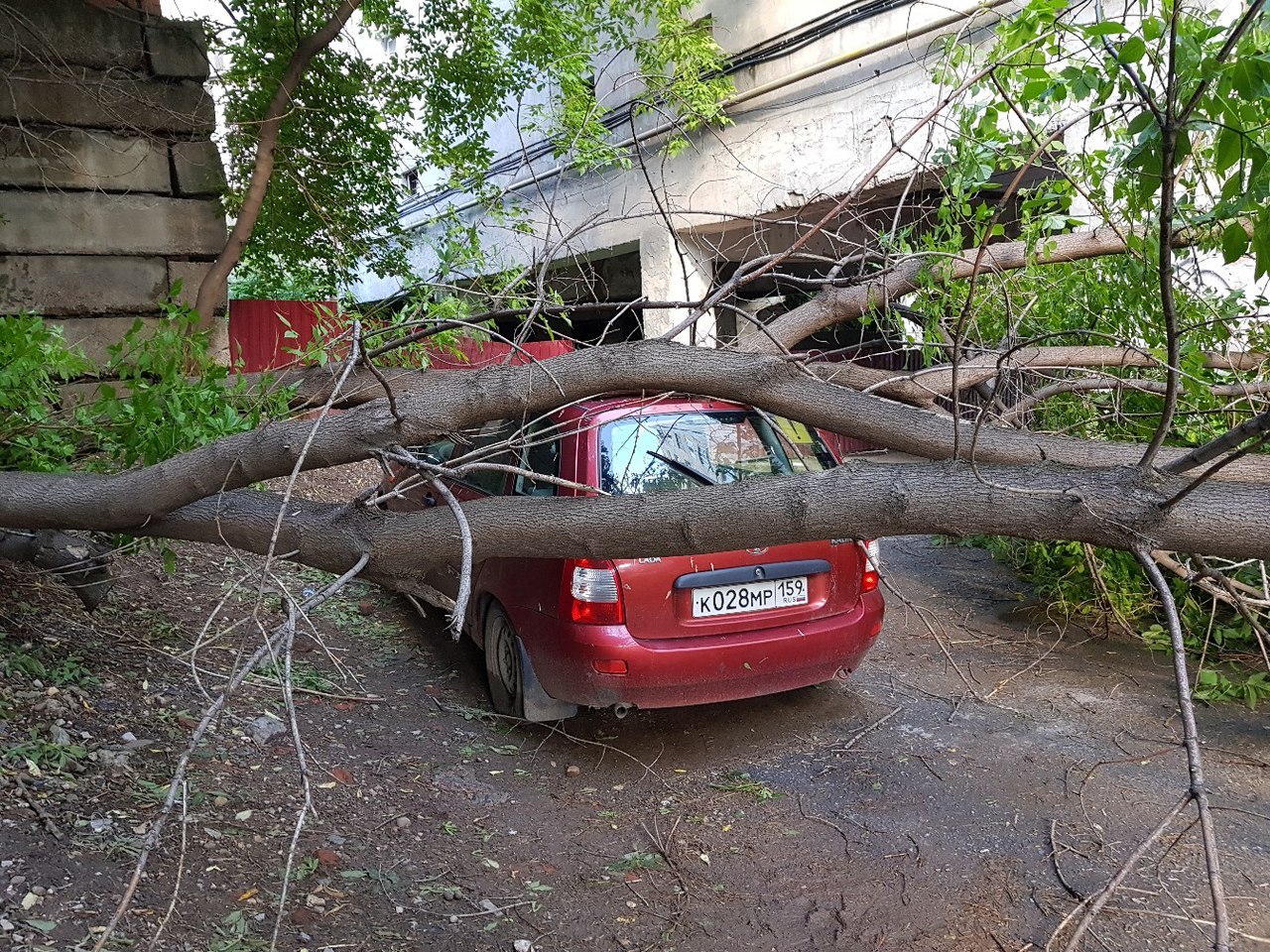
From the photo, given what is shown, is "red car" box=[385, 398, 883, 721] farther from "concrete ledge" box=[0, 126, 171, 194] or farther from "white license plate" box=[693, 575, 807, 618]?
"concrete ledge" box=[0, 126, 171, 194]

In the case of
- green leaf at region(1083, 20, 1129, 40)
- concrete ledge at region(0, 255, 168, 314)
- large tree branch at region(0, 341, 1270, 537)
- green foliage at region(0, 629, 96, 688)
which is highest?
concrete ledge at region(0, 255, 168, 314)

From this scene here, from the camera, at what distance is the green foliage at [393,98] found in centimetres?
795

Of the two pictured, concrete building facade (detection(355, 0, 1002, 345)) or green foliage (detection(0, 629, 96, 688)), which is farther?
concrete building facade (detection(355, 0, 1002, 345))

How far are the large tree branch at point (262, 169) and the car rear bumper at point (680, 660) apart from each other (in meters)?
4.25

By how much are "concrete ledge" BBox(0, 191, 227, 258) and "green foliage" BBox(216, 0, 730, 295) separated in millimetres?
812

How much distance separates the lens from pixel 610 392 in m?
3.09

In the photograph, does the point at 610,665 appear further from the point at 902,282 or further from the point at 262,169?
the point at 262,169

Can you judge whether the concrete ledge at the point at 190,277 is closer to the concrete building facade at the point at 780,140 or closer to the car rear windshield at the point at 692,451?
the concrete building facade at the point at 780,140

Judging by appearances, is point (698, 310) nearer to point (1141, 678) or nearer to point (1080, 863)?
point (1080, 863)

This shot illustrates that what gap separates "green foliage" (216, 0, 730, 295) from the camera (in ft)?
26.1

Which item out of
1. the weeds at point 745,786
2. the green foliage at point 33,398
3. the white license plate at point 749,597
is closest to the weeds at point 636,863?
the weeds at point 745,786

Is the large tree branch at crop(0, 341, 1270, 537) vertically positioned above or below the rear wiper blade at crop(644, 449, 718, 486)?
above

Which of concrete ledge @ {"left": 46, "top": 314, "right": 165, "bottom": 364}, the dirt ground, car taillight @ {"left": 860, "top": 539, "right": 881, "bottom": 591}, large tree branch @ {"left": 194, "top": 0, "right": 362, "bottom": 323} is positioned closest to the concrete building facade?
large tree branch @ {"left": 194, "top": 0, "right": 362, "bottom": 323}

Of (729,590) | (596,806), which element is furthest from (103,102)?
(596,806)
